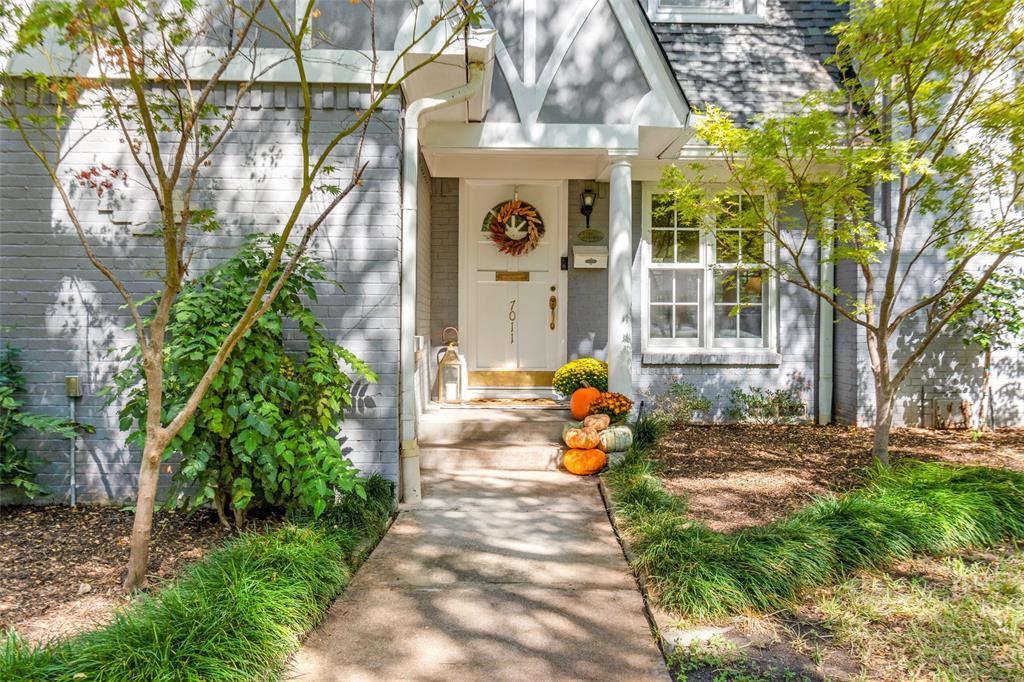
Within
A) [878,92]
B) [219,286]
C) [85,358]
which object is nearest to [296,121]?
[219,286]

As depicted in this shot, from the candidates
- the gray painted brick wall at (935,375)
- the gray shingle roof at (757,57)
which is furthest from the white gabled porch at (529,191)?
the gray painted brick wall at (935,375)

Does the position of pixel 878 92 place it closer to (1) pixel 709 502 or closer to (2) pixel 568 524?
(1) pixel 709 502

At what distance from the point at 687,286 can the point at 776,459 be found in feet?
8.39

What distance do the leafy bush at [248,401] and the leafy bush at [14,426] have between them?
2.55 feet

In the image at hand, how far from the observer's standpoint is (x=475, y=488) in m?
5.11

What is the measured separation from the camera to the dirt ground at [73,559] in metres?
2.86

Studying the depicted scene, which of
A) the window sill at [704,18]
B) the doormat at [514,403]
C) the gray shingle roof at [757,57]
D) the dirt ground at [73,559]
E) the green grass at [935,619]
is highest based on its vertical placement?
the window sill at [704,18]

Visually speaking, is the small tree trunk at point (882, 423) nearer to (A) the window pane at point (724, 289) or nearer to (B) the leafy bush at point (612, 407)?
(B) the leafy bush at point (612, 407)

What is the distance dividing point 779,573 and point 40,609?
3431 millimetres

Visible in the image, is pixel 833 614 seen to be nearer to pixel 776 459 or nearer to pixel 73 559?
pixel 776 459

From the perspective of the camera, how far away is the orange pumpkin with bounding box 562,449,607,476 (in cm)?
550

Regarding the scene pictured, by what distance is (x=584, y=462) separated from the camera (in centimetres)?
550

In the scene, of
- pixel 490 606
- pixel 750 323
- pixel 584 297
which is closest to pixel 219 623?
pixel 490 606

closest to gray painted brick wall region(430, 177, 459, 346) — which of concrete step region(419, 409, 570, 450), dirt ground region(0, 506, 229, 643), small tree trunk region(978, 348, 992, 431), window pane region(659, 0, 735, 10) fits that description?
concrete step region(419, 409, 570, 450)
